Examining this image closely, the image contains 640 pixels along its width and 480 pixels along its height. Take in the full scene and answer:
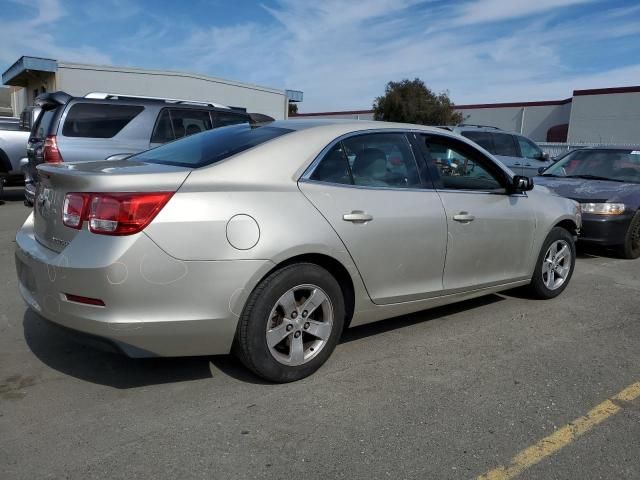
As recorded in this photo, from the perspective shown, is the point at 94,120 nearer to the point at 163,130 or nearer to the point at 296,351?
the point at 163,130

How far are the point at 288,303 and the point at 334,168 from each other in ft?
3.07

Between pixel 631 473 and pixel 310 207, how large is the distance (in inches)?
82.7

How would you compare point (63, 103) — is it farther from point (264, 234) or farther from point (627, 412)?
point (627, 412)

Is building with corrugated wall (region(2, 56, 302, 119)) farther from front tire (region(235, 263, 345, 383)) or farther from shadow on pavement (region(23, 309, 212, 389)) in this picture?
front tire (region(235, 263, 345, 383))

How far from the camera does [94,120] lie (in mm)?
7914

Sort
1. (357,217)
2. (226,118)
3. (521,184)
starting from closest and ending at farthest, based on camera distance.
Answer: (357,217), (521,184), (226,118)

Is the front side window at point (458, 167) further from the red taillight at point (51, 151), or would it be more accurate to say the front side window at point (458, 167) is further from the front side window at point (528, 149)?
the front side window at point (528, 149)

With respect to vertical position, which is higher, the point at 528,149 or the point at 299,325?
the point at 528,149

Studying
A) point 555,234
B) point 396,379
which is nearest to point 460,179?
point 555,234

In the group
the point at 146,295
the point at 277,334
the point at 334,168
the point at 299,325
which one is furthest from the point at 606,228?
the point at 146,295

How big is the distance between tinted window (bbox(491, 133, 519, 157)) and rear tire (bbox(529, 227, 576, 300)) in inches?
318

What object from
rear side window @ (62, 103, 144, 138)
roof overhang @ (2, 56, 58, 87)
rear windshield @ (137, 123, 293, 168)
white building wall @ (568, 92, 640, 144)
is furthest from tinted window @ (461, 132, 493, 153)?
white building wall @ (568, 92, 640, 144)

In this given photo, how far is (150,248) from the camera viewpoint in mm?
2809

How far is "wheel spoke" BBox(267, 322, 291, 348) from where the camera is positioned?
3229 millimetres
